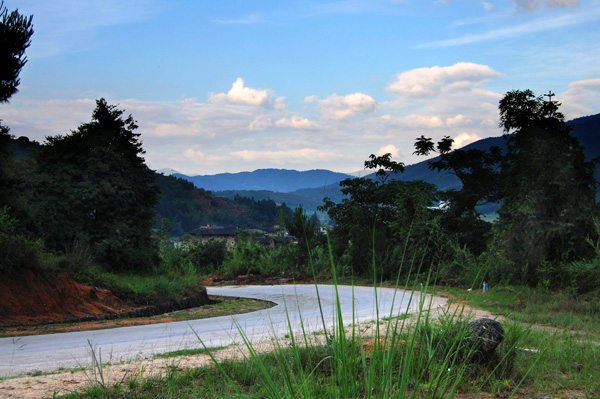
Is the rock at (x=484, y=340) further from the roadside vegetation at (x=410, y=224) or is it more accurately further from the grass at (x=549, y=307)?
the grass at (x=549, y=307)

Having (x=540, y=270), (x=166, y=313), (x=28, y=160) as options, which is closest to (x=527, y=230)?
(x=540, y=270)

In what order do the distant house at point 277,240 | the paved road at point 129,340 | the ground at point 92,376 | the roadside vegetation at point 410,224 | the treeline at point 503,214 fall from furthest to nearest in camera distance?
the distant house at point 277,240, the treeline at point 503,214, the roadside vegetation at point 410,224, the paved road at point 129,340, the ground at point 92,376

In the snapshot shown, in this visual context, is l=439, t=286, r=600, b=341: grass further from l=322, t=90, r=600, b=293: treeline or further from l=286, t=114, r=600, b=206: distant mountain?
l=286, t=114, r=600, b=206: distant mountain

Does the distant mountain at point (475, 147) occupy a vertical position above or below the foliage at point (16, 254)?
above

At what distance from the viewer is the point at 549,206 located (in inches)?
684

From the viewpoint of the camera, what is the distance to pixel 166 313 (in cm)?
1664

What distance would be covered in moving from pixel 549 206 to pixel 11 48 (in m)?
19.0

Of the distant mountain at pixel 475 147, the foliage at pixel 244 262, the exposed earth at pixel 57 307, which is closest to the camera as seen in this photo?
the exposed earth at pixel 57 307

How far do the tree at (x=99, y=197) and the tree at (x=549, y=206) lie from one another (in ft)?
46.2

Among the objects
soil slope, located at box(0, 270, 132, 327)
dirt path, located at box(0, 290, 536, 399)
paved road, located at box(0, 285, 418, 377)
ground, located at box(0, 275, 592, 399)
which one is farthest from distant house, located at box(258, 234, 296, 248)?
dirt path, located at box(0, 290, 536, 399)

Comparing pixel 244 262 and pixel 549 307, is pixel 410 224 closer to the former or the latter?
pixel 549 307

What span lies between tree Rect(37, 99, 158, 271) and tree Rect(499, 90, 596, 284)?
14088mm

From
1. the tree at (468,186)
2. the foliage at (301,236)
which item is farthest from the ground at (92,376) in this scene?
the foliage at (301,236)

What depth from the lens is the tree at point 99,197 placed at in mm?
19172
